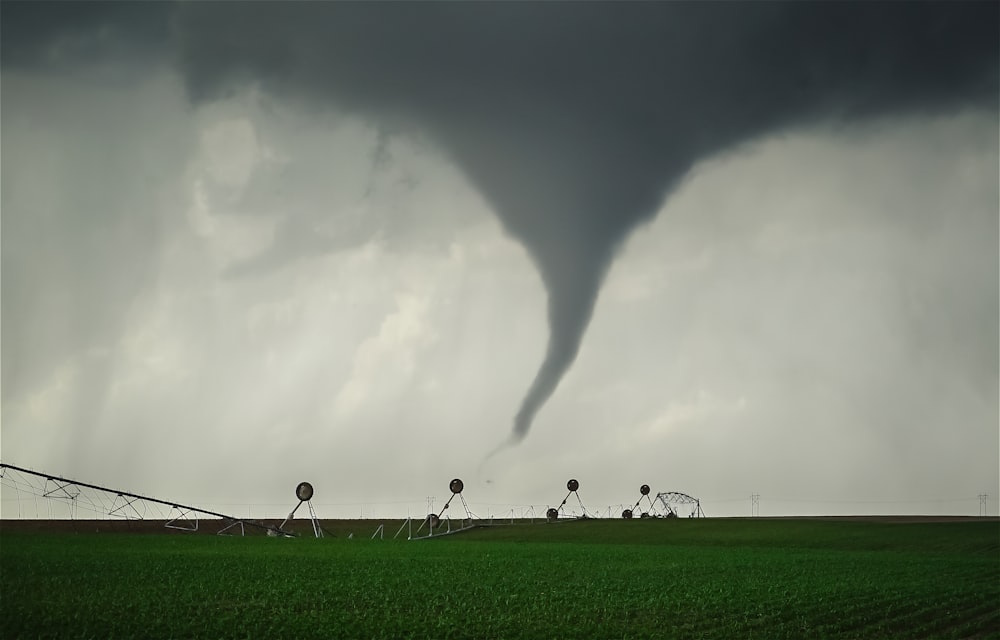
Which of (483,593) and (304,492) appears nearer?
(483,593)

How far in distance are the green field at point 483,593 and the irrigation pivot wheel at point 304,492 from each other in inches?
1929

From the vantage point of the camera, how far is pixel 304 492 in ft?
455

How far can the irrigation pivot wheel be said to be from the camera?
5448 inches

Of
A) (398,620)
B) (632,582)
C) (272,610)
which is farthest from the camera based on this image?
(632,582)

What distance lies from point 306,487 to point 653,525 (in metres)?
58.7

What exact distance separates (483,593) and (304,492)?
96231 millimetres

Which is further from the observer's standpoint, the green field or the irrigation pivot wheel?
the irrigation pivot wheel

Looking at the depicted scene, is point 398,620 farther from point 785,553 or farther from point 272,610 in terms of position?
point 785,553

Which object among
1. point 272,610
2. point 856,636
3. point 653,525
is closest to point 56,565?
point 272,610

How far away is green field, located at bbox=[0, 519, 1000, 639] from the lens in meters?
36.0

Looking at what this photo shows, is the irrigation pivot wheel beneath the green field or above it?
above

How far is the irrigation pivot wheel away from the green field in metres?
49.0

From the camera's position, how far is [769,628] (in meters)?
38.7

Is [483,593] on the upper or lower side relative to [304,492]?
lower
